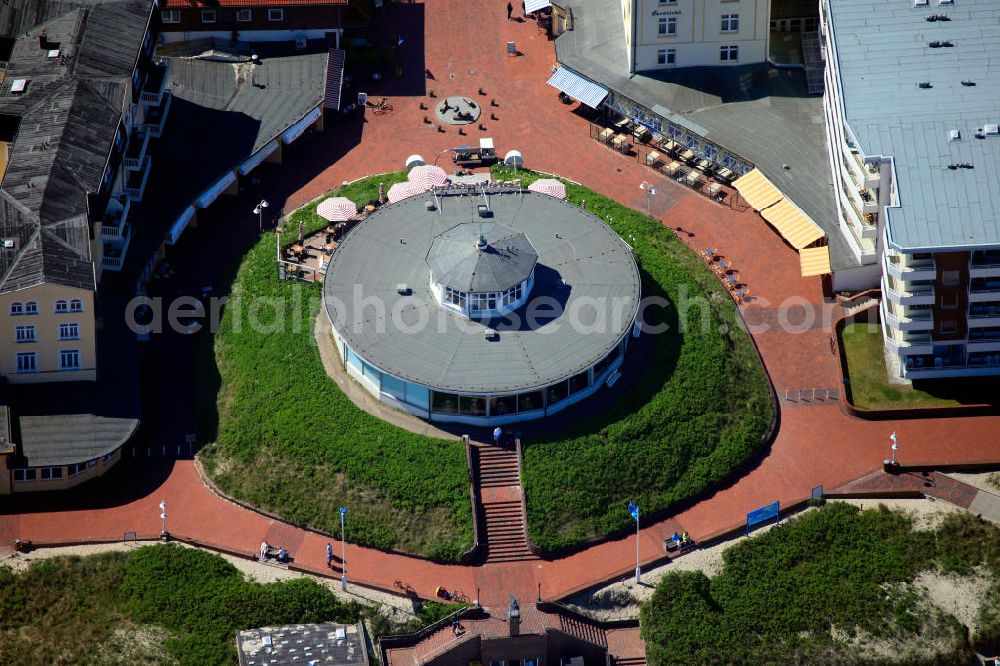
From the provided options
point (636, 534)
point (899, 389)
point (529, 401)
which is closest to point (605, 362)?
point (529, 401)

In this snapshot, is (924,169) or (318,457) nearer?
(318,457)

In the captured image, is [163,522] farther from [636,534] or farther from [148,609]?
[636,534]

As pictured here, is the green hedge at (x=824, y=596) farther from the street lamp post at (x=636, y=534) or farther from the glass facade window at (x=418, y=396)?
the glass facade window at (x=418, y=396)

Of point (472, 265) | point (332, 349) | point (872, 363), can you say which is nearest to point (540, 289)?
point (472, 265)

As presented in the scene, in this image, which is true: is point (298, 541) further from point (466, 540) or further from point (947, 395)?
point (947, 395)

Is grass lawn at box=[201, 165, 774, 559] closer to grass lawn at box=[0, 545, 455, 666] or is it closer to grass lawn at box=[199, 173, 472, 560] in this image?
grass lawn at box=[199, 173, 472, 560]

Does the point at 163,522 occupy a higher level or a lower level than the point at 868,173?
lower

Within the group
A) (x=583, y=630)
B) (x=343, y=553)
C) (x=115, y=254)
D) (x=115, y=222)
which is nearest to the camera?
(x=583, y=630)
